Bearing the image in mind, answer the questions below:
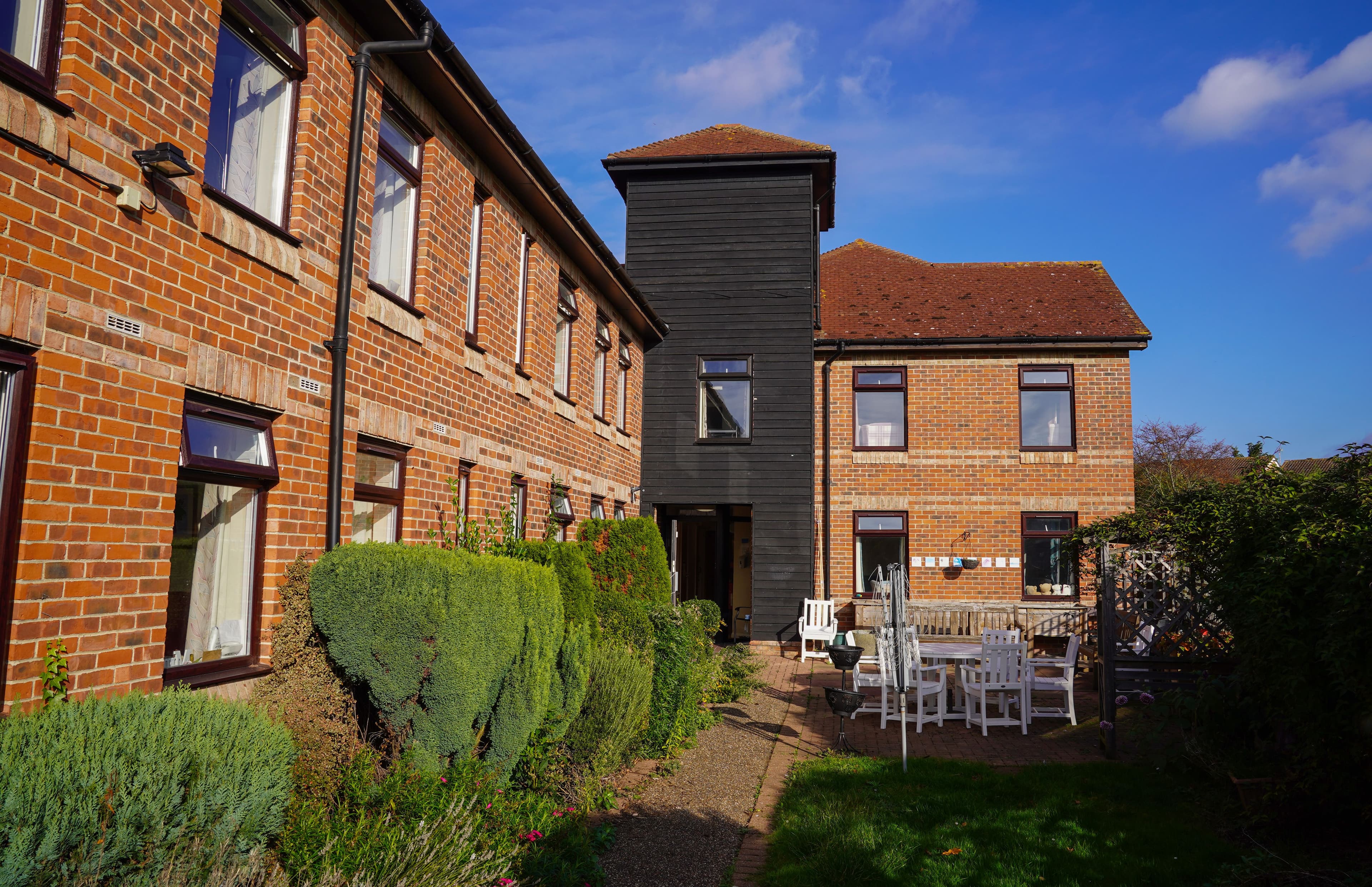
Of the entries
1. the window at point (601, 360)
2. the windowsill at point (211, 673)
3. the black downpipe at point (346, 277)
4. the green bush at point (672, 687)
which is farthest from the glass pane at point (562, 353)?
the windowsill at point (211, 673)

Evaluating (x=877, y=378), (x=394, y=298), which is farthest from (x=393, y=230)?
(x=877, y=378)

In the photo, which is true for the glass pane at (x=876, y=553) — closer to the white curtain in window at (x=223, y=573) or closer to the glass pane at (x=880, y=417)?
the glass pane at (x=880, y=417)

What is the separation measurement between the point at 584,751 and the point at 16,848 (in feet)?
13.4

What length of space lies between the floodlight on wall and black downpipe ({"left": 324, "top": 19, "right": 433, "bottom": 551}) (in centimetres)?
171

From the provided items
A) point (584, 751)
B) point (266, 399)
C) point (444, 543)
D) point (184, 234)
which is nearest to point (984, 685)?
point (584, 751)

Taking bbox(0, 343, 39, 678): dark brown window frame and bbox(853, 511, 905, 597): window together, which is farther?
bbox(853, 511, 905, 597): window

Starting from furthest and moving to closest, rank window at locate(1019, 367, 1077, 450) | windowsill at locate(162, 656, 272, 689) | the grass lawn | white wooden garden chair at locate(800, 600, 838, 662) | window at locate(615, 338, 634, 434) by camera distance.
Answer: window at locate(1019, 367, 1077, 450) → white wooden garden chair at locate(800, 600, 838, 662) → window at locate(615, 338, 634, 434) → the grass lawn → windowsill at locate(162, 656, 272, 689)

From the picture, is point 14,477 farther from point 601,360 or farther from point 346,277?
point 601,360

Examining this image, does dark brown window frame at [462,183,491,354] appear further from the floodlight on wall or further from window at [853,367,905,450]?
window at [853,367,905,450]

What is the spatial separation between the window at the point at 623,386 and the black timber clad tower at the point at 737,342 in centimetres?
106

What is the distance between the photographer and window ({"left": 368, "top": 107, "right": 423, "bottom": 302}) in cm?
704

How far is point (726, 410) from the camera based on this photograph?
16.3m

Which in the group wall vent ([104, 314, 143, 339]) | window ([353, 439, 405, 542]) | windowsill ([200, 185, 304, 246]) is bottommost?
window ([353, 439, 405, 542])

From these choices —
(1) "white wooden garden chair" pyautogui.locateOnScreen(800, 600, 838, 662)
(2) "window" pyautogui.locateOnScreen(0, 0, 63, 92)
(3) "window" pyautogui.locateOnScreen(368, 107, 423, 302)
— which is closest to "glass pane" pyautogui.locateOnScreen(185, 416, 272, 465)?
(2) "window" pyautogui.locateOnScreen(0, 0, 63, 92)
